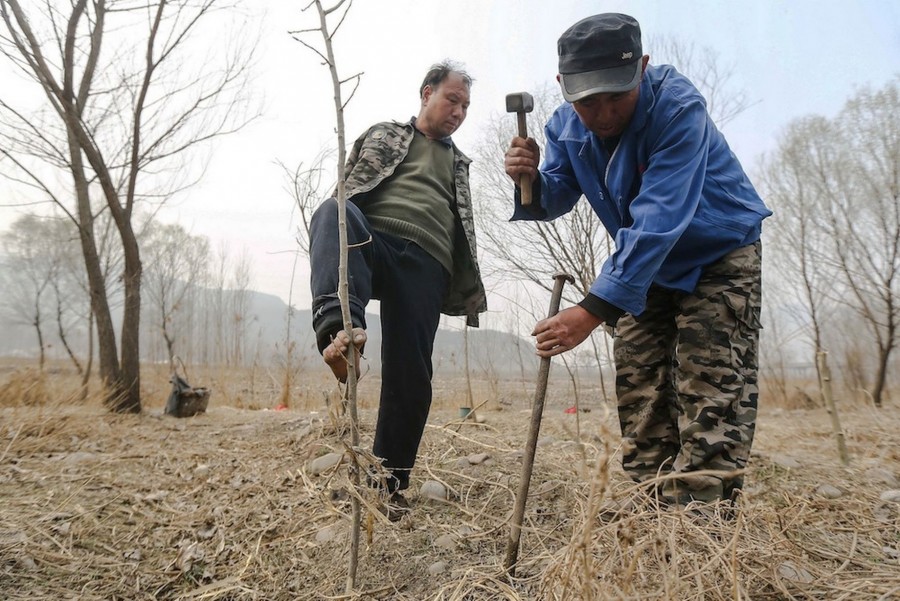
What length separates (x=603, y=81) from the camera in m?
1.47

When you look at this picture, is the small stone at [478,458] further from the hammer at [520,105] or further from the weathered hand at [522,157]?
the hammer at [520,105]

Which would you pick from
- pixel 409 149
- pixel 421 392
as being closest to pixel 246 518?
pixel 421 392

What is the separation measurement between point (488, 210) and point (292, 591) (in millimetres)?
6731

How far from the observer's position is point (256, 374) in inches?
327

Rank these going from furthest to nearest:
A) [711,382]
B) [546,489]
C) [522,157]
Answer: [546,489]
[522,157]
[711,382]

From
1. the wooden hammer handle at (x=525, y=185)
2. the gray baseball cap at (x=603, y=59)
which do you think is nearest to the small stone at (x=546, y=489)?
the wooden hammer handle at (x=525, y=185)

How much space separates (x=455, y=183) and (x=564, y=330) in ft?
3.69

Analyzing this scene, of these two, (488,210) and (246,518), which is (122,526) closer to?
(246,518)

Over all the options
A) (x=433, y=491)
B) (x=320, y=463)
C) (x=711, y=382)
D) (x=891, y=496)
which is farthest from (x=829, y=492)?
(x=320, y=463)

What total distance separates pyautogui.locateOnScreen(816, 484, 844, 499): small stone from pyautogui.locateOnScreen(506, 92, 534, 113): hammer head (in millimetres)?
2182

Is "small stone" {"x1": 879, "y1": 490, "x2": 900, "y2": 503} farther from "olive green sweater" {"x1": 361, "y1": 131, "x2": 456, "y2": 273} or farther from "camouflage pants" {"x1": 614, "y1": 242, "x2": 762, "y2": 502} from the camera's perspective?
"olive green sweater" {"x1": 361, "y1": 131, "x2": 456, "y2": 273}

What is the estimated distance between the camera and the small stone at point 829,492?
8.24 feet

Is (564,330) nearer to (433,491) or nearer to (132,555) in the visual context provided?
(433,491)

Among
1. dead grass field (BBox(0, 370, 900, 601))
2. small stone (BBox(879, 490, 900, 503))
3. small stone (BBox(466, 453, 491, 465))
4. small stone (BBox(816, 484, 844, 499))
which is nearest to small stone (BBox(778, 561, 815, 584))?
dead grass field (BBox(0, 370, 900, 601))
